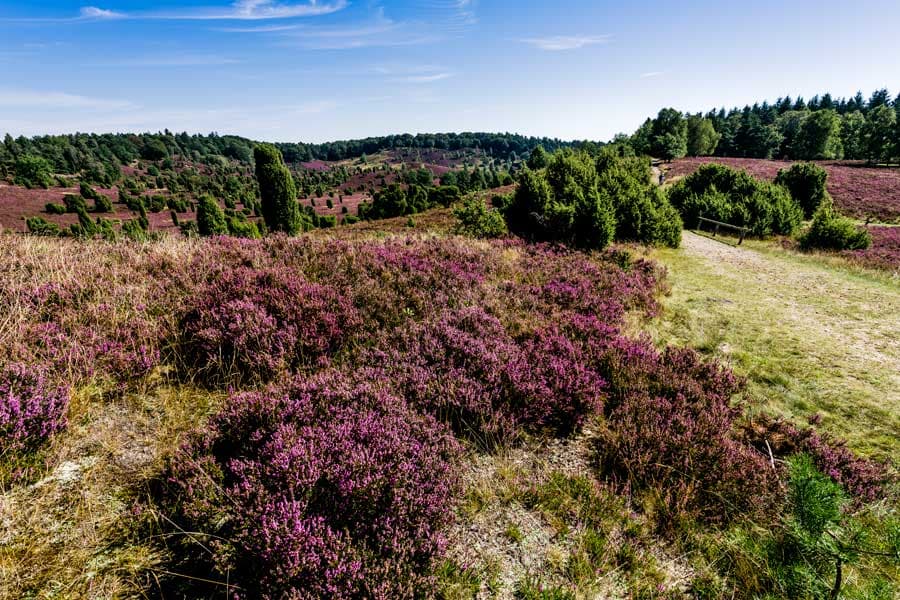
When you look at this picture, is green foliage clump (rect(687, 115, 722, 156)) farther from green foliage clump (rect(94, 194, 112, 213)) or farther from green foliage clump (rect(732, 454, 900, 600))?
green foliage clump (rect(94, 194, 112, 213))

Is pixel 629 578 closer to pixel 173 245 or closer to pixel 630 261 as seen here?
pixel 173 245

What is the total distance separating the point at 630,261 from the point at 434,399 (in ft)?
34.9

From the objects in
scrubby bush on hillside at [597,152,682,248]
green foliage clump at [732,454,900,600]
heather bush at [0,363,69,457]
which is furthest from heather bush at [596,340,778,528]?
scrubby bush on hillside at [597,152,682,248]

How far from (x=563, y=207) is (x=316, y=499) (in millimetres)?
13423

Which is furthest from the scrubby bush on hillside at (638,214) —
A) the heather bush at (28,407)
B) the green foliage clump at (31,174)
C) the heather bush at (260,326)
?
the green foliage clump at (31,174)

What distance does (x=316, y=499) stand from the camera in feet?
8.13

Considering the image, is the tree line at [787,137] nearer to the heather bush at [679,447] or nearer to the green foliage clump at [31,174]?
the heather bush at [679,447]

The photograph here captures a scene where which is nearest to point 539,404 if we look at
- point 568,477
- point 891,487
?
point 568,477

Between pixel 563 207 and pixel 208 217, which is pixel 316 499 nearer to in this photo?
pixel 563 207

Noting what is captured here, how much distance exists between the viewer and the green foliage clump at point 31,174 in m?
72.2

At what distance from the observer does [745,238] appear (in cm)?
2506

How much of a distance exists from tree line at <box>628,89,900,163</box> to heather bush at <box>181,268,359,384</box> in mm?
68531

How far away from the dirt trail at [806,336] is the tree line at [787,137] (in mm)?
57158

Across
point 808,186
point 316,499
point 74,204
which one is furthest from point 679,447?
point 74,204
